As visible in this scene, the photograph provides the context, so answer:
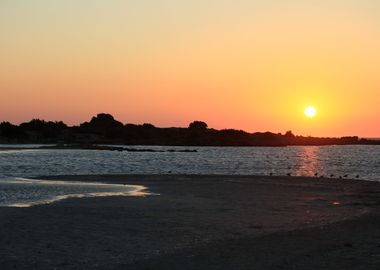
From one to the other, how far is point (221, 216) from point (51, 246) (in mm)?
9170

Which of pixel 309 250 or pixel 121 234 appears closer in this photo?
pixel 309 250

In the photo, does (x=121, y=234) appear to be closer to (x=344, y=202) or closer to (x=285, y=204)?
(x=285, y=204)

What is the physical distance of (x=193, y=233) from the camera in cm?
1939

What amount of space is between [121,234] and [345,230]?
808 cm

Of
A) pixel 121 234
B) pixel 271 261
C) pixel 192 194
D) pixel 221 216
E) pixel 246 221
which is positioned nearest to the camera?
pixel 271 261

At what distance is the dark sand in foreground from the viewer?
14945 millimetres

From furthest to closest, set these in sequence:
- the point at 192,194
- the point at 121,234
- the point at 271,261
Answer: the point at 192,194 < the point at 121,234 < the point at 271,261

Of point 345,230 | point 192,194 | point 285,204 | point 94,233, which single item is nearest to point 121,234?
point 94,233

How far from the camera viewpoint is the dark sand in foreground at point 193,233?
1495 centimetres

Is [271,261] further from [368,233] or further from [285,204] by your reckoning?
[285,204]

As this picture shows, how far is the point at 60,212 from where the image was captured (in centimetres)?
2430

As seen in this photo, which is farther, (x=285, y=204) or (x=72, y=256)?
(x=285, y=204)

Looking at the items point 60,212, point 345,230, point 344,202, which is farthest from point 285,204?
point 60,212

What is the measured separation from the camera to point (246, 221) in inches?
890
